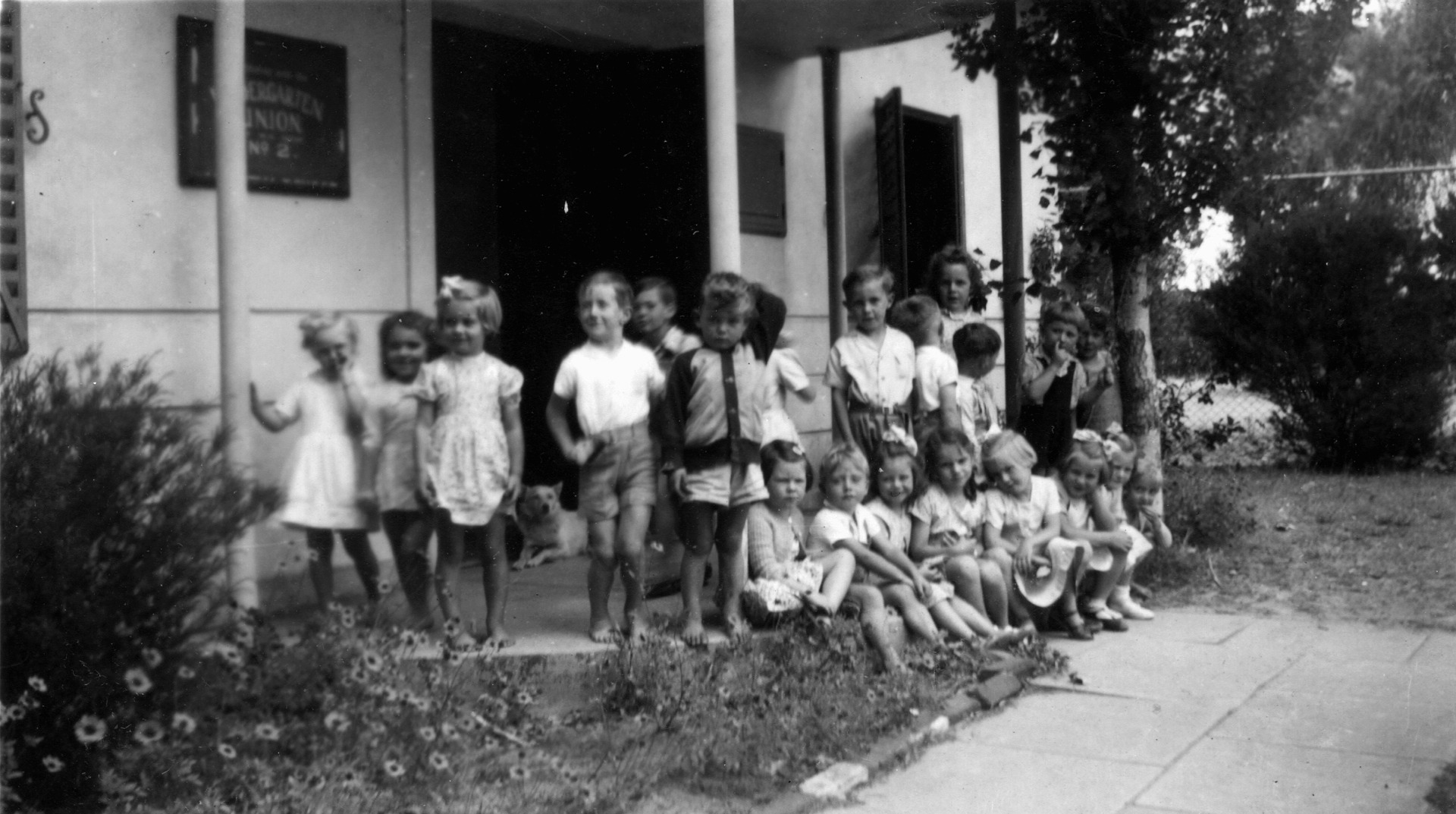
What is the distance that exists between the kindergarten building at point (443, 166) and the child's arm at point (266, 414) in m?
0.07

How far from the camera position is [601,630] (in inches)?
208

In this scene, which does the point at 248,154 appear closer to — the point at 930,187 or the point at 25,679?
the point at 25,679

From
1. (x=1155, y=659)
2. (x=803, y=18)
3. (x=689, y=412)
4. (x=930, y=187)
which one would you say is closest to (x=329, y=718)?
(x=689, y=412)

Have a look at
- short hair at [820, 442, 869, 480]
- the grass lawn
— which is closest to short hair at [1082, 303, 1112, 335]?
the grass lawn

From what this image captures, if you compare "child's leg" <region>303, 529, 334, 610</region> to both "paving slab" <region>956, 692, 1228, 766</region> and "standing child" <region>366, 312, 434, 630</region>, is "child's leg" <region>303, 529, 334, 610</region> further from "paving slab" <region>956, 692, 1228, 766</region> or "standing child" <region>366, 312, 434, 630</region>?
"paving slab" <region>956, 692, 1228, 766</region>

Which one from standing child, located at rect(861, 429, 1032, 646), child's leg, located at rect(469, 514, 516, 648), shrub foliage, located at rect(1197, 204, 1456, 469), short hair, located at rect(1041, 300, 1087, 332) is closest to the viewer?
child's leg, located at rect(469, 514, 516, 648)

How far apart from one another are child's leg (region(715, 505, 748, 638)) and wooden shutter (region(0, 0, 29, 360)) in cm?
242

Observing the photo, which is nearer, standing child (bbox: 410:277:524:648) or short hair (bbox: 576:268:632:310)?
standing child (bbox: 410:277:524:648)

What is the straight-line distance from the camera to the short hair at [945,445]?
5.84 meters

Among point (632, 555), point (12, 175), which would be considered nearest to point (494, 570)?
point (632, 555)

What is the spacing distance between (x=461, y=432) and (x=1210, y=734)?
2719mm

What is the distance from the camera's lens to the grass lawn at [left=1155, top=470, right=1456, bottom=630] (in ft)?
23.0

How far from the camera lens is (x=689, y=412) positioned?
527 cm

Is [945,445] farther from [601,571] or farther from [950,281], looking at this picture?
[601,571]
